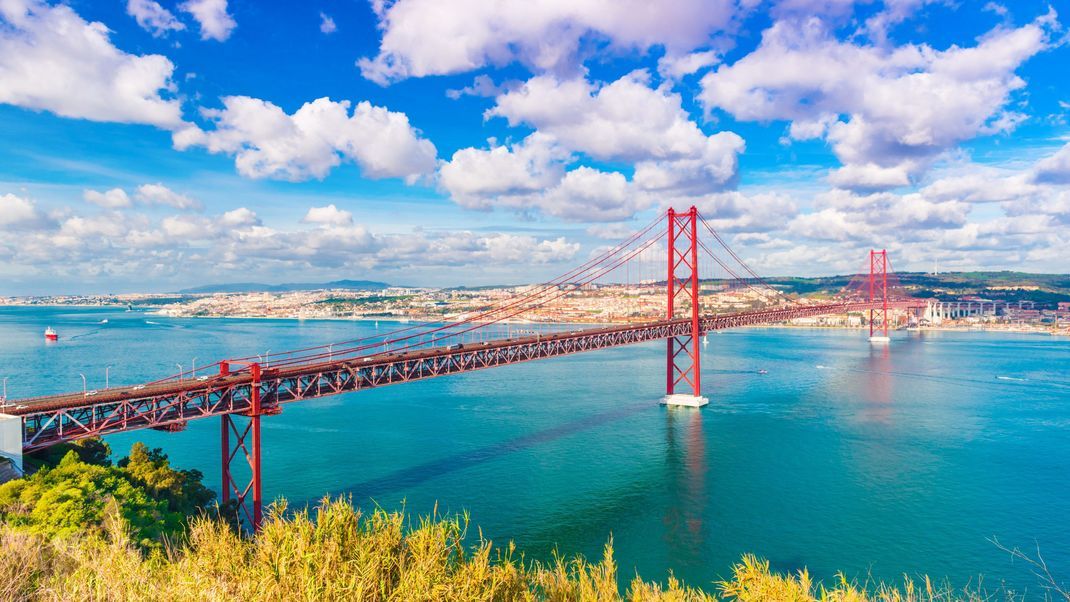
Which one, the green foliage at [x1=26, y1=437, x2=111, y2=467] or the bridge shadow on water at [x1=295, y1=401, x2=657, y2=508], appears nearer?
the green foliage at [x1=26, y1=437, x2=111, y2=467]

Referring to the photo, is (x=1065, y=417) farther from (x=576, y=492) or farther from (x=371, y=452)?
(x=371, y=452)

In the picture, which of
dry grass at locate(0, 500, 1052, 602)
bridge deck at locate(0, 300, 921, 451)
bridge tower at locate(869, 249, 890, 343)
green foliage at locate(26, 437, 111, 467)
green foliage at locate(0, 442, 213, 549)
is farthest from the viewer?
bridge tower at locate(869, 249, 890, 343)

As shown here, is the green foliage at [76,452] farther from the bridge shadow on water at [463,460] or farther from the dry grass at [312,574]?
the dry grass at [312,574]

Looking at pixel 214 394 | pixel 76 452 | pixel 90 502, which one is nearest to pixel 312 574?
pixel 90 502

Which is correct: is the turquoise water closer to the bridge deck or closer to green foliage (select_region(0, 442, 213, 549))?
the bridge deck

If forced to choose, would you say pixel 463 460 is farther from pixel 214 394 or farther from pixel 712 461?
pixel 214 394

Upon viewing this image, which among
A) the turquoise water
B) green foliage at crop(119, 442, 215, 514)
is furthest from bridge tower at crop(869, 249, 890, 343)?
green foliage at crop(119, 442, 215, 514)

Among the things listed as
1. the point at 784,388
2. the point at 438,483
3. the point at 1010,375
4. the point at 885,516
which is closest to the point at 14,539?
the point at 438,483

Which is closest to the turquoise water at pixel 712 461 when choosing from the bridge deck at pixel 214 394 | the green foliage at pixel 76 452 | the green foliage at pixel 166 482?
the bridge deck at pixel 214 394
